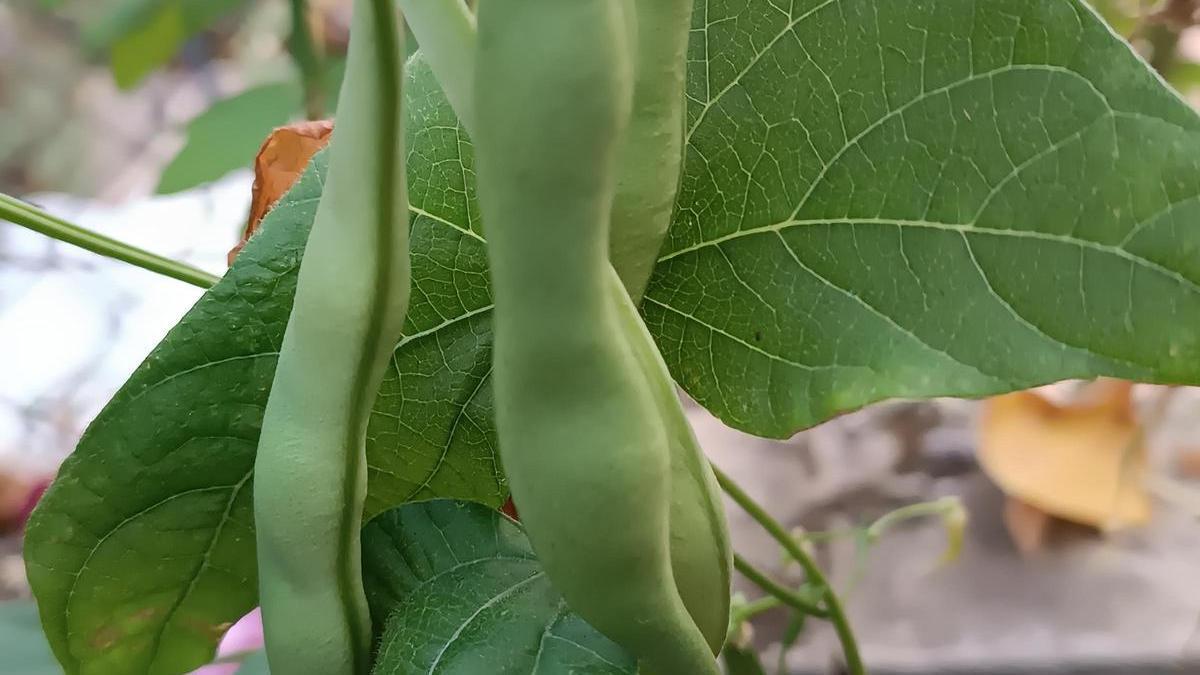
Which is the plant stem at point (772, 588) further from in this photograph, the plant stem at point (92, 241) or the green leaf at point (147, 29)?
the green leaf at point (147, 29)

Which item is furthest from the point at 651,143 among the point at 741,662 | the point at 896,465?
the point at 896,465

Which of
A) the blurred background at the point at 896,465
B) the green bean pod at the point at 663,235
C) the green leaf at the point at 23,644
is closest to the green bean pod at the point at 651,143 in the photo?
the green bean pod at the point at 663,235

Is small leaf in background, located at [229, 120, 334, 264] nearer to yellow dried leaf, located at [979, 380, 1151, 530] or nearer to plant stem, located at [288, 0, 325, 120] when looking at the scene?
plant stem, located at [288, 0, 325, 120]

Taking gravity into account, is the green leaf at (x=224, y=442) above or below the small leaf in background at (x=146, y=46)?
below

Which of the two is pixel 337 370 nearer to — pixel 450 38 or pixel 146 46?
pixel 450 38

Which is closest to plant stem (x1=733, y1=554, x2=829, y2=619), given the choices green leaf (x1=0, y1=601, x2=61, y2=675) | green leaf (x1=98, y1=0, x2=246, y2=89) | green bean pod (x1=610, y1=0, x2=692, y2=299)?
green bean pod (x1=610, y1=0, x2=692, y2=299)

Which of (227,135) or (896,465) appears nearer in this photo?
(227,135)
